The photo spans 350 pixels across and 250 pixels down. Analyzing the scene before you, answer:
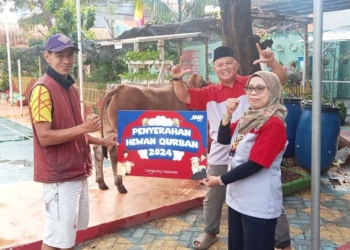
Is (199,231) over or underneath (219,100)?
underneath

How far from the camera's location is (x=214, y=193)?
11.1ft

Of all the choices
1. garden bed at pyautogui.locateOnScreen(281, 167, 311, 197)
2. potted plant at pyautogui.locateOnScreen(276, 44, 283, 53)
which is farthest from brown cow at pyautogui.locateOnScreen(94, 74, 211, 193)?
potted plant at pyautogui.locateOnScreen(276, 44, 283, 53)

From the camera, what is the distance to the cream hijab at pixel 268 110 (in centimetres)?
236

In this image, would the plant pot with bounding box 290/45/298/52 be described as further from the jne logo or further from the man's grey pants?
the man's grey pants

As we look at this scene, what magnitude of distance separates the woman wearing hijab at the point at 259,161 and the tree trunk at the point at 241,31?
9.53ft

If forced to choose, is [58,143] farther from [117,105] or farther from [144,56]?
[144,56]

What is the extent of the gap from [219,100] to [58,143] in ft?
4.58

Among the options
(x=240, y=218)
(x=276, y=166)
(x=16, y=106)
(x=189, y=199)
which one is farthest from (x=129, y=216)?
(x=16, y=106)

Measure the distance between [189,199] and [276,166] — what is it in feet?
7.66

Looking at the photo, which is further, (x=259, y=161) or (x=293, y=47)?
(x=293, y=47)

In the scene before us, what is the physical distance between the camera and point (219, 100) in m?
3.22

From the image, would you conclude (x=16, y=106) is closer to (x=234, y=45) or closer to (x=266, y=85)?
(x=234, y=45)

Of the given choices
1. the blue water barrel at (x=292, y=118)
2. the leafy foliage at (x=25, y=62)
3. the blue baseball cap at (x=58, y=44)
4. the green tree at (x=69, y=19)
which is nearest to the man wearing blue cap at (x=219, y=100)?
the blue baseball cap at (x=58, y=44)

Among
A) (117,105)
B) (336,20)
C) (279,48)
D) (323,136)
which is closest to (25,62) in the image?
(279,48)
